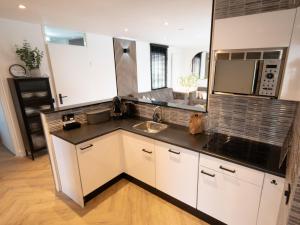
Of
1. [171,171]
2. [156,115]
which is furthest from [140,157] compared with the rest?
[156,115]

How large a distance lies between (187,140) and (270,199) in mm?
809

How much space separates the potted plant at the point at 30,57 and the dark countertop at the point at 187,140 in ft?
5.53

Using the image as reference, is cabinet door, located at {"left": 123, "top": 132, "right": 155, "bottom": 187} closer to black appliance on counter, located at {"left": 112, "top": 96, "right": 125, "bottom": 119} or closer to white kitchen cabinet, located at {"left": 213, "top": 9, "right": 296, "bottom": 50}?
black appliance on counter, located at {"left": 112, "top": 96, "right": 125, "bottom": 119}

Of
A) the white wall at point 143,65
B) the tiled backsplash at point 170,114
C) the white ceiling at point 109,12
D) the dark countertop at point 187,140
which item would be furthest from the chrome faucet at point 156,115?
the white wall at point 143,65

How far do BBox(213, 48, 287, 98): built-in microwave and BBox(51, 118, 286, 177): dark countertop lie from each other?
21.1 inches

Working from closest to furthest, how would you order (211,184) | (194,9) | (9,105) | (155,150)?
(211,184) → (155,150) → (194,9) → (9,105)

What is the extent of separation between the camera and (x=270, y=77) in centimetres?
121

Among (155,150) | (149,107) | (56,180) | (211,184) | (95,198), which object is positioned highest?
(149,107)

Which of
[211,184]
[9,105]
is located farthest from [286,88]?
[9,105]

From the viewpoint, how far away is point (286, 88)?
46.4 inches

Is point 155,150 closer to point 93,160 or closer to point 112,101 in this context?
point 93,160

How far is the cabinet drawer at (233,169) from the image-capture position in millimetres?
1331

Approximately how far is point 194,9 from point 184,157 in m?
2.14

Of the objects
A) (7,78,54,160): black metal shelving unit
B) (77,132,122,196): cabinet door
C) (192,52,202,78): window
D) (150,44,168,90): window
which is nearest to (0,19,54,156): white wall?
(7,78,54,160): black metal shelving unit
